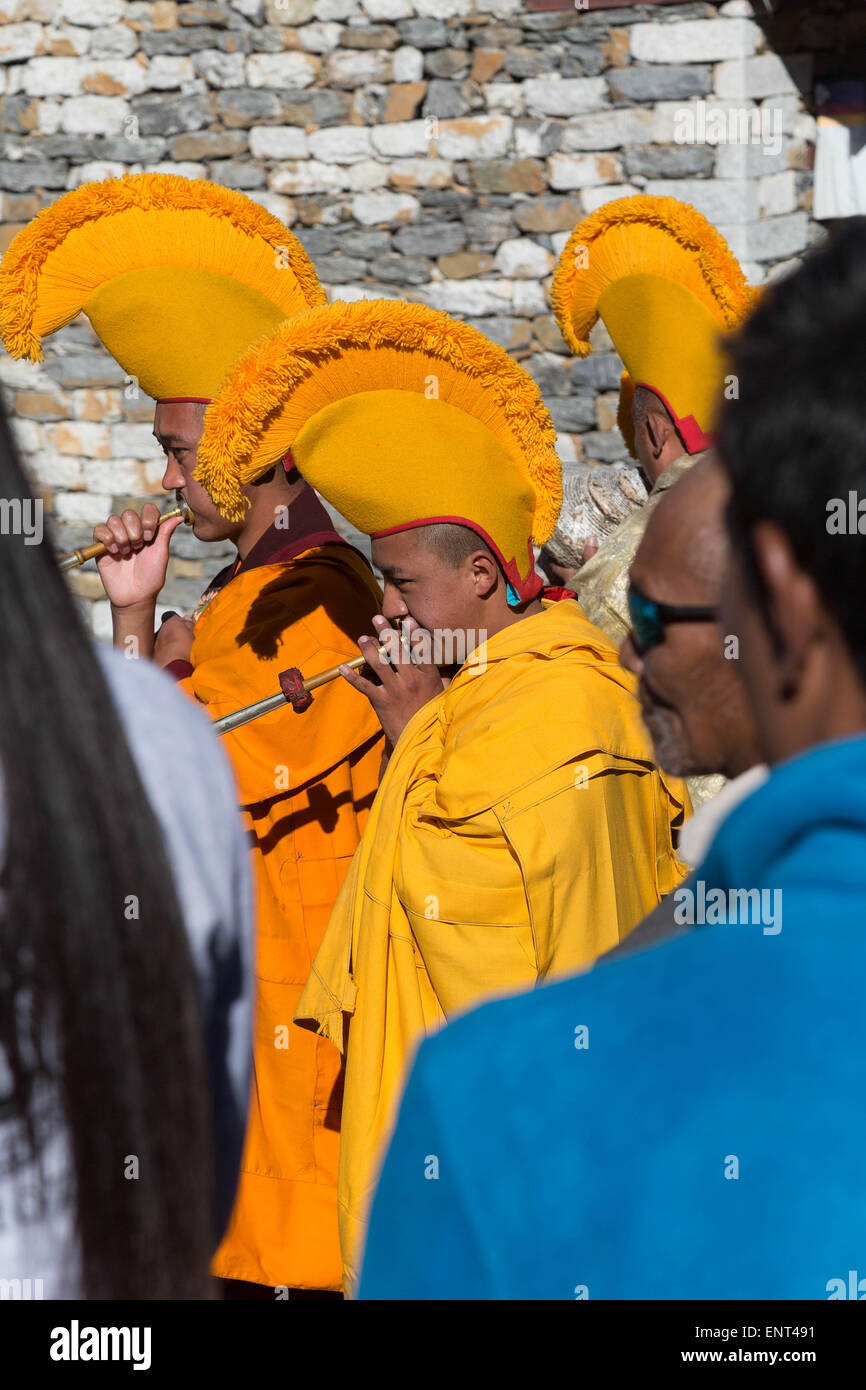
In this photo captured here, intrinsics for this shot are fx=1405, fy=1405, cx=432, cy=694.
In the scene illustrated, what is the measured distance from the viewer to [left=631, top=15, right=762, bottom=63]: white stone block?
6219 mm

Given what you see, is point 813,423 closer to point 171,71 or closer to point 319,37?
point 319,37

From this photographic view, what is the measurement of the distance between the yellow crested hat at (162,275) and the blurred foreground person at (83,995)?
2.46 m

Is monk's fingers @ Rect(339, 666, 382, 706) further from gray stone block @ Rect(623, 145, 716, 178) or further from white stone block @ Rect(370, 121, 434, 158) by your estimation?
white stone block @ Rect(370, 121, 434, 158)

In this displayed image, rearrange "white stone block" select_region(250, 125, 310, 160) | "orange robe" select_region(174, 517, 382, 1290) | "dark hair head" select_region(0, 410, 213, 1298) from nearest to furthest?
"dark hair head" select_region(0, 410, 213, 1298), "orange robe" select_region(174, 517, 382, 1290), "white stone block" select_region(250, 125, 310, 160)

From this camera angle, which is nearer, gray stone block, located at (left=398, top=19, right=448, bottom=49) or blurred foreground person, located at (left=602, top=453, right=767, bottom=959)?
blurred foreground person, located at (left=602, top=453, right=767, bottom=959)

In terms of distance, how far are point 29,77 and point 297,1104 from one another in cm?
604

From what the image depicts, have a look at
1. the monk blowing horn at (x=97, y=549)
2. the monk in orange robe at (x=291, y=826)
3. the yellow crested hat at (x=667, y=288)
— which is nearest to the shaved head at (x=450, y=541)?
the monk in orange robe at (x=291, y=826)

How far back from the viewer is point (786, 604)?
0.71m

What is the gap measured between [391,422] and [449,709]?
53 cm

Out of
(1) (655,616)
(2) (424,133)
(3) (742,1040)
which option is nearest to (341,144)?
(2) (424,133)

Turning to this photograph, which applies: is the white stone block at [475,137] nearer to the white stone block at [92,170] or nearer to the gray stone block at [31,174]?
the white stone block at [92,170]

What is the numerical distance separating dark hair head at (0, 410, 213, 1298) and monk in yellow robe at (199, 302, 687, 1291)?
1390mm

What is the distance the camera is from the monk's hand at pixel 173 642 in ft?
10.7

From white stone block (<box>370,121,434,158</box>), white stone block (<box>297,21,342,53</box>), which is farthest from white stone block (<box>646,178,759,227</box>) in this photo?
white stone block (<box>297,21,342,53</box>)
